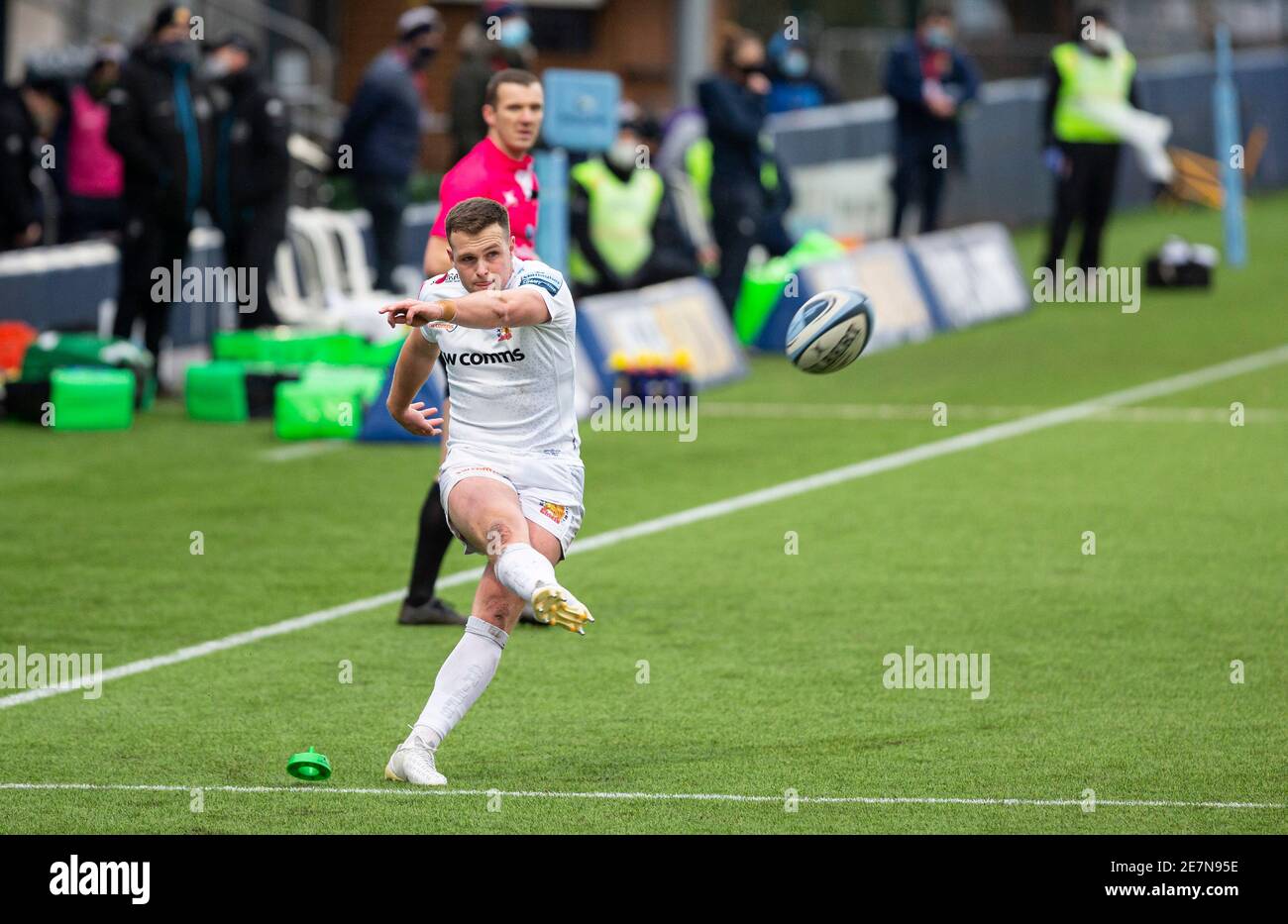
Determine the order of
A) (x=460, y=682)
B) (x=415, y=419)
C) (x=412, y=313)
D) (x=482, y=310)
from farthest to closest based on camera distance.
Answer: (x=415, y=419), (x=460, y=682), (x=482, y=310), (x=412, y=313)

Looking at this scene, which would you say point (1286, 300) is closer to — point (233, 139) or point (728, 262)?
point (728, 262)

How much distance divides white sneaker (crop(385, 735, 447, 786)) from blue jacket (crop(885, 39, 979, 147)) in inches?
614

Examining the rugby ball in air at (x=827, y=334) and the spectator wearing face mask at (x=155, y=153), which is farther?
the spectator wearing face mask at (x=155, y=153)

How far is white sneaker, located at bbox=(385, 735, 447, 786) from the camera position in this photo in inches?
278

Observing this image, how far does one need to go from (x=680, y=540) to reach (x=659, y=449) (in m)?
2.98

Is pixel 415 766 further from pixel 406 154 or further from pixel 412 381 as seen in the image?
pixel 406 154

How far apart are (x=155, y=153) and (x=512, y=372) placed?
941 centimetres

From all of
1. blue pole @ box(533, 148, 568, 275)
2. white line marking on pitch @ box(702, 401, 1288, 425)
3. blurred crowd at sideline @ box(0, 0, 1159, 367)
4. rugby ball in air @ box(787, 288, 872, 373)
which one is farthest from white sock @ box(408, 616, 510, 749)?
blue pole @ box(533, 148, 568, 275)

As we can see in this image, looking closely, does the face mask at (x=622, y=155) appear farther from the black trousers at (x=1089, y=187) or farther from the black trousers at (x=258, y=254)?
the black trousers at (x=1089, y=187)

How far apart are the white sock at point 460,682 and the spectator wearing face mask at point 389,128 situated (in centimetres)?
1175

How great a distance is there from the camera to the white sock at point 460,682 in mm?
7129

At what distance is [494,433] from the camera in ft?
24.0

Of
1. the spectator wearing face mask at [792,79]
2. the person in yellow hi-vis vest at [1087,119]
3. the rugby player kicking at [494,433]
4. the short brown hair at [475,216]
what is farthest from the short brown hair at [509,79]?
the spectator wearing face mask at [792,79]

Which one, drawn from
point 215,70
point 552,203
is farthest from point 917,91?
point 215,70
